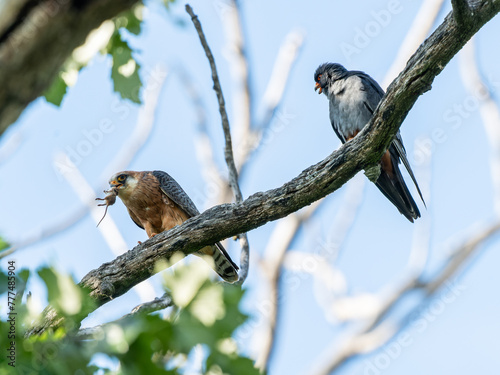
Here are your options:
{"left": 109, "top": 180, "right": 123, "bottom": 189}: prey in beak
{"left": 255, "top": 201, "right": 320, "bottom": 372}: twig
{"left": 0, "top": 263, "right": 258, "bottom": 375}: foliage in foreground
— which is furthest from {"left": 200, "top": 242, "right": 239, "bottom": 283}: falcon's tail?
{"left": 255, "top": 201, "right": 320, "bottom": 372}: twig

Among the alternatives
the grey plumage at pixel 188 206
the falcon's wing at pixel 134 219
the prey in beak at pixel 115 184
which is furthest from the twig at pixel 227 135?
the falcon's wing at pixel 134 219

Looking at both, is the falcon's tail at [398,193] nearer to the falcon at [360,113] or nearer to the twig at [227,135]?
the falcon at [360,113]

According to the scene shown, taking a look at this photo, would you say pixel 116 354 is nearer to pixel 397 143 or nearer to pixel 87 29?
pixel 87 29

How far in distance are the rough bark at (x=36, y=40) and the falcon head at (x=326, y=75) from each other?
6.69m

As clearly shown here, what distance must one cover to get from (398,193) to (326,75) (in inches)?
89.0

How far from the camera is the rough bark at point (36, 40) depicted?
4.52ft

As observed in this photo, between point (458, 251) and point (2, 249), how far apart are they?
13425mm

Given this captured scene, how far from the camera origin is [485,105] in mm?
13969

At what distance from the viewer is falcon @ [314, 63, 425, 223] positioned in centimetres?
665

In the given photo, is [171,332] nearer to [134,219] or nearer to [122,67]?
[122,67]

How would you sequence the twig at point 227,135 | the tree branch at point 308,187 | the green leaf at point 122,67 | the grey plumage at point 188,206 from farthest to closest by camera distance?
the grey plumage at point 188,206, the twig at point 227,135, the green leaf at point 122,67, the tree branch at point 308,187

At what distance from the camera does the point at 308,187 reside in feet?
13.8

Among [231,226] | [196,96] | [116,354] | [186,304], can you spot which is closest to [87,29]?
[186,304]

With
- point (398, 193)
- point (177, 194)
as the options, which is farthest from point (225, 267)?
point (398, 193)
